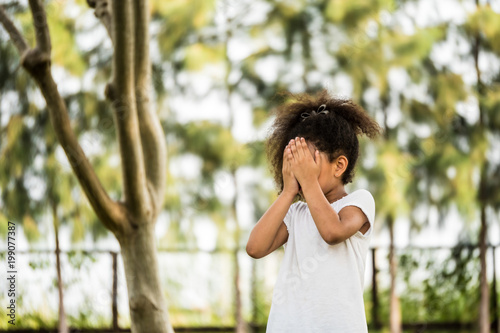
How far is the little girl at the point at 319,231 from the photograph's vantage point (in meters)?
1.80

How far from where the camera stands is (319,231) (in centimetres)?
181

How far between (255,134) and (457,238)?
2209mm

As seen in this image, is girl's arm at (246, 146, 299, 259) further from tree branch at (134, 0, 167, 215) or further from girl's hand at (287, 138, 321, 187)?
tree branch at (134, 0, 167, 215)

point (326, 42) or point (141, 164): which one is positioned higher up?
point (326, 42)

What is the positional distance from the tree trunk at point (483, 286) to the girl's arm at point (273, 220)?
4.78 m

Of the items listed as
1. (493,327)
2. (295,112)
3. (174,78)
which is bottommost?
(493,327)

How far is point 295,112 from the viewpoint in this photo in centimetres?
214

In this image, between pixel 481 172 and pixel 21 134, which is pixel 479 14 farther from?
pixel 21 134

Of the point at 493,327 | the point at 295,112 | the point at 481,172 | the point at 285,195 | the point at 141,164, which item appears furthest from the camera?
the point at 493,327

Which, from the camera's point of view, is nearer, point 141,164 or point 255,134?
point 141,164

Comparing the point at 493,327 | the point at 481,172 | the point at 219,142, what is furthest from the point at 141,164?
the point at 493,327

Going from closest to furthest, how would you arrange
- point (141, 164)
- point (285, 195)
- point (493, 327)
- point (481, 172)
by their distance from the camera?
1. point (285, 195)
2. point (141, 164)
3. point (481, 172)
4. point (493, 327)

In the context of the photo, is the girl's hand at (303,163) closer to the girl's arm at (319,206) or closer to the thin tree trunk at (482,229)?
the girl's arm at (319,206)

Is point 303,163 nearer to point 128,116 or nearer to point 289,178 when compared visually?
point 289,178
